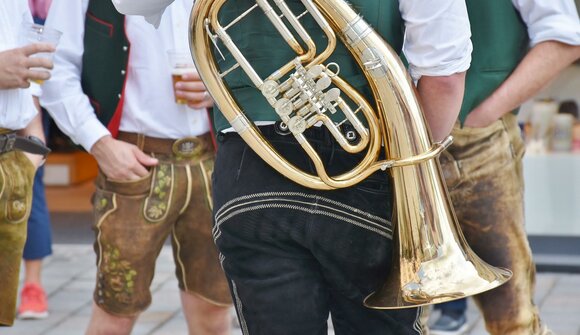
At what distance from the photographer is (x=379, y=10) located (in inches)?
99.2

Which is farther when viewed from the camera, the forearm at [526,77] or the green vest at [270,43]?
the forearm at [526,77]

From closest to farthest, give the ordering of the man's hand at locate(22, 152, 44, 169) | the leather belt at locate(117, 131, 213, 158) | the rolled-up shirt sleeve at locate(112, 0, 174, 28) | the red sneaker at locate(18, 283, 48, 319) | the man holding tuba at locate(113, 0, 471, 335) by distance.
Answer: the man holding tuba at locate(113, 0, 471, 335) < the rolled-up shirt sleeve at locate(112, 0, 174, 28) < the man's hand at locate(22, 152, 44, 169) < the leather belt at locate(117, 131, 213, 158) < the red sneaker at locate(18, 283, 48, 319)

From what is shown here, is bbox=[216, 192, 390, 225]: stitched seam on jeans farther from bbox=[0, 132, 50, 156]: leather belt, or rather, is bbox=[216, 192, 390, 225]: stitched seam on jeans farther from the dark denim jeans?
bbox=[0, 132, 50, 156]: leather belt

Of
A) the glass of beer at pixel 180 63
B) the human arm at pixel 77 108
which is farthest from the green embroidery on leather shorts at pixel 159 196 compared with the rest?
the glass of beer at pixel 180 63

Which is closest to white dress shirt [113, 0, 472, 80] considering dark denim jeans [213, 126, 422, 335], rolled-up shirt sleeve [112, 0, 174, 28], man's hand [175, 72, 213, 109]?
dark denim jeans [213, 126, 422, 335]

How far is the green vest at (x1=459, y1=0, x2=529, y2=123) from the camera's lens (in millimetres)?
3328

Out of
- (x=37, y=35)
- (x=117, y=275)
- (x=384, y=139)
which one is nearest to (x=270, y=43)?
(x=384, y=139)

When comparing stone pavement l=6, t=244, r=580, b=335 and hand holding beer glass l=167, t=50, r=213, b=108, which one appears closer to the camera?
hand holding beer glass l=167, t=50, r=213, b=108

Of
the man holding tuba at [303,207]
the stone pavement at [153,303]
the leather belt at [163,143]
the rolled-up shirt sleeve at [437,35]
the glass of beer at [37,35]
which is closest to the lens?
the rolled-up shirt sleeve at [437,35]

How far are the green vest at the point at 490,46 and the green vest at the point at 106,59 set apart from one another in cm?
109

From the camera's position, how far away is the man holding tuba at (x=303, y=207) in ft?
8.39

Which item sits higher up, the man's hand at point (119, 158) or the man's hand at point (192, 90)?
the man's hand at point (192, 90)

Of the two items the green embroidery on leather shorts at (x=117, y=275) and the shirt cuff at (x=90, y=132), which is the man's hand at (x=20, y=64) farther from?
the green embroidery on leather shorts at (x=117, y=275)

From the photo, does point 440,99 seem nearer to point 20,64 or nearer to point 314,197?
point 314,197
